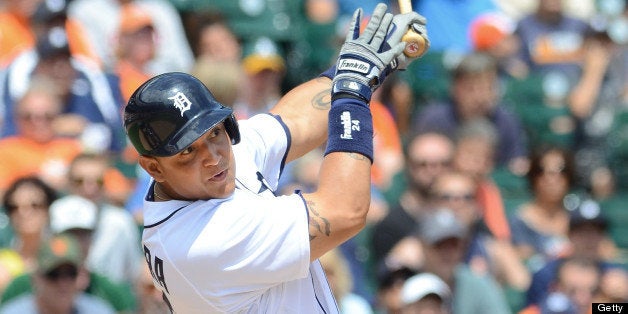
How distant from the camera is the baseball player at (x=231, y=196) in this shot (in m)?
3.20

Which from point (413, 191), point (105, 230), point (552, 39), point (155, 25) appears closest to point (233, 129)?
point (105, 230)

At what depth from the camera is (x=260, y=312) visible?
341 centimetres

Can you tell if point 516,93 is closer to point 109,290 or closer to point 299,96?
point 109,290

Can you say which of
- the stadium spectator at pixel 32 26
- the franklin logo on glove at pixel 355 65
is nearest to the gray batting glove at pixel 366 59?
the franklin logo on glove at pixel 355 65

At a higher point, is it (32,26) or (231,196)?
(32,26)

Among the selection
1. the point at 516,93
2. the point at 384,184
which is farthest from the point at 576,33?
the point at 384,184

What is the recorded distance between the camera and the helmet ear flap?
3.31 meters

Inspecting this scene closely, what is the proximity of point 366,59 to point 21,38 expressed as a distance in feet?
18.6

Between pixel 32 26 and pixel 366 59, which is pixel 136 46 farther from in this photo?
pixel 366 59

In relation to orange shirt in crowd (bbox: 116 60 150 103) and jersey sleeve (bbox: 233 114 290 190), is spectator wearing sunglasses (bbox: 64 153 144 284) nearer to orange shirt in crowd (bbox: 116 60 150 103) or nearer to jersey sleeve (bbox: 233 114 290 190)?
orange shirt in crowd (bbox: 116 60 150 103)

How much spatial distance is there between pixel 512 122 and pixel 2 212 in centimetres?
407

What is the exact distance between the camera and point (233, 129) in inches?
132

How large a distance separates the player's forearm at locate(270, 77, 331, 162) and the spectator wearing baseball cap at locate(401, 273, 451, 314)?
7.53 feet

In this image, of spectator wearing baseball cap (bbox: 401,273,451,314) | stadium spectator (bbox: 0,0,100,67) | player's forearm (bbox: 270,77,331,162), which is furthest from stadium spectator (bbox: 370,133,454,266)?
player's forearm (bbox: 270,77,331,162)
